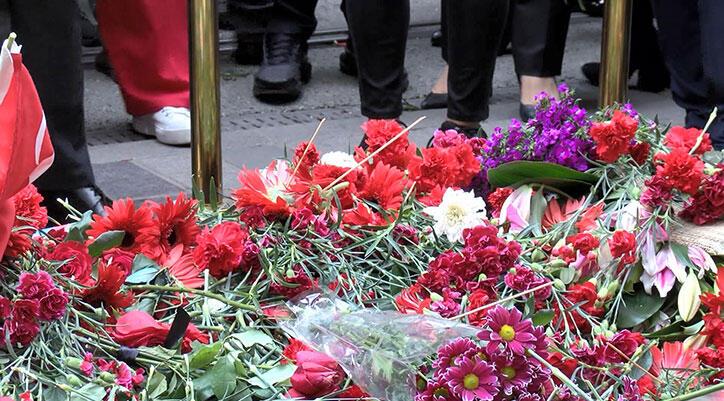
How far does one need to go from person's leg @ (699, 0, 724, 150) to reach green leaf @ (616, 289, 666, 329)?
128 cm

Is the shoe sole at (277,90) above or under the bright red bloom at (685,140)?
under

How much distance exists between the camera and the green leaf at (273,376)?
1136 mm

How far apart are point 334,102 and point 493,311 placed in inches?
133

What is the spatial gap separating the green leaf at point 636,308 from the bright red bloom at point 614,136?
0.23 metres

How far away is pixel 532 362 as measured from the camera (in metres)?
1.05

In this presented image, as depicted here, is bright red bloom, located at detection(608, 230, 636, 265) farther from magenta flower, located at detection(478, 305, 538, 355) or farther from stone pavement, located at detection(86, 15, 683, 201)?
stone pavement, located at detection(86, 15, 683, 201)

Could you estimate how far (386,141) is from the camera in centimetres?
165

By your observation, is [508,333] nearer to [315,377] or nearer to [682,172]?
[315,377]

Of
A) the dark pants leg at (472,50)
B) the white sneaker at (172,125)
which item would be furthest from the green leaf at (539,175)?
the white sneaker at (172,125)

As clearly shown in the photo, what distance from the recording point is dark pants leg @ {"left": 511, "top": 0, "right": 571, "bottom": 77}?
4023mm

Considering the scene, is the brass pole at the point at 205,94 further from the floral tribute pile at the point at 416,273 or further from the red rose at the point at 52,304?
the red rose at the point at 52,304

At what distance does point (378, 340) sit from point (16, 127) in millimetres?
402

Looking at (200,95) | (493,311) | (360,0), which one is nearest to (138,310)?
(493,311)

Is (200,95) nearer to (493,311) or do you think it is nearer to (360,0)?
(493,311)
